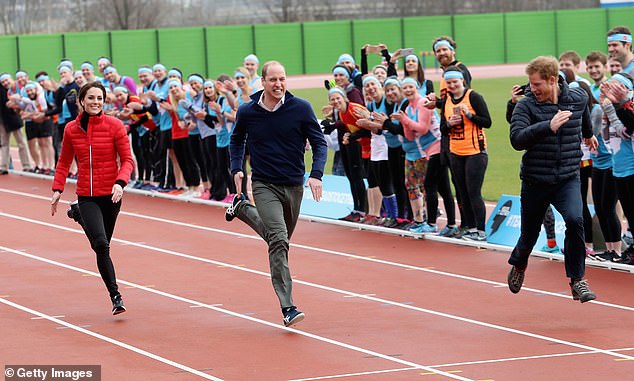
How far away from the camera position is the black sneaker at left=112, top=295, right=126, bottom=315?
1110 cm

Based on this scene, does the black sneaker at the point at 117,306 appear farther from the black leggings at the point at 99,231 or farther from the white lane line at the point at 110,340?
the white lane line at the point at 110,340

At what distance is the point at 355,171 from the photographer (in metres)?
17.5

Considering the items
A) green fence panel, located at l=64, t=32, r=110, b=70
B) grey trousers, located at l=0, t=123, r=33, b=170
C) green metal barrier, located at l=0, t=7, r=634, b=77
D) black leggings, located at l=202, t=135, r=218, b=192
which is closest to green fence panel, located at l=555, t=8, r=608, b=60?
green metal barrier, located at l=0, t=7, r=634, b=77

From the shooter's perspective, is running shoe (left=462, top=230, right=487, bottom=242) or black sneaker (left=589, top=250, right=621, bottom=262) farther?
running shoe (left=462, top=230, right=487, bottom=242)

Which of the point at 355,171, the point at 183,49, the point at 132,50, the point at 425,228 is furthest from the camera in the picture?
the point at 183,49

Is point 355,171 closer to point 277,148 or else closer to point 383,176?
point 383,176

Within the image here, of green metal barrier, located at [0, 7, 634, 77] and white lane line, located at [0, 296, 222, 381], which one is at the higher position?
green metal barrier, located at [0, 7, 634, 77]

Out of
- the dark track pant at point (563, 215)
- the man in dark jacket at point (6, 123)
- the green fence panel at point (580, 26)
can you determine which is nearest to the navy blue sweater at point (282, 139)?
the dark track pant at point (563, 215)

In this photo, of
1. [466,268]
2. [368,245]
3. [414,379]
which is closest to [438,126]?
[368,245]

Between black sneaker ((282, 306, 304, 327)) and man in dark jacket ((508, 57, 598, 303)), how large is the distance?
2.21 m

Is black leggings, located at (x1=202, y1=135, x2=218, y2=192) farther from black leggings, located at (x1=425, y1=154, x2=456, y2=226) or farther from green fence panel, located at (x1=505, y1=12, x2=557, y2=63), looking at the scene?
green fence panel, located at (x1=505, y1=12, x2=557, y2=63)

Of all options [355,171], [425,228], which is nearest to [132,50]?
[355,171]

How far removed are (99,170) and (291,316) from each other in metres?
2.26

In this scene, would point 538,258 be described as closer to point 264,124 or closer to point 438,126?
point 438,126
